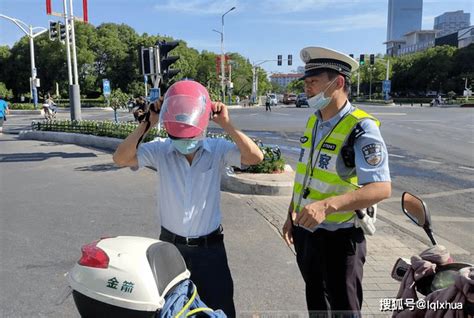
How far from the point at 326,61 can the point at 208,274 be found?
133 centimetres

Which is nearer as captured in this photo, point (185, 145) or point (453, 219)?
point (185, 145)

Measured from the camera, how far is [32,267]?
14.6 ft

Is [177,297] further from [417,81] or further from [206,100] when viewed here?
[417,81]

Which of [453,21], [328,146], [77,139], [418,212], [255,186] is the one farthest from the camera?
[453,21]

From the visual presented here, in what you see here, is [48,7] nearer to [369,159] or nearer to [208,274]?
[208,274]

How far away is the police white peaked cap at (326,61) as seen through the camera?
2426mm

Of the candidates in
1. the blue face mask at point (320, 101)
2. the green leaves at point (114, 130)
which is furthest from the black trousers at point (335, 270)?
the green leaves at point (114, 130)

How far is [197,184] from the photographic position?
2316 mm

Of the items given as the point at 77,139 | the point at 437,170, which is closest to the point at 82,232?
the point at 437,170

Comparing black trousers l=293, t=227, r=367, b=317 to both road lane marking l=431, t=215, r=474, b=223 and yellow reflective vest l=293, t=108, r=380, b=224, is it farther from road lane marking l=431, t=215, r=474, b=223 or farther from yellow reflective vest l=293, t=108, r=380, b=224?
road lane marking l=431, t=215, r=474, b=223

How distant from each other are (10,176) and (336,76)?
357 inches

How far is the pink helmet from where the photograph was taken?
80.4 inches

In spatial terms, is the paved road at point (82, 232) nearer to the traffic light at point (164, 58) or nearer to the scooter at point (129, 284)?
the scooter at point (129, 284)

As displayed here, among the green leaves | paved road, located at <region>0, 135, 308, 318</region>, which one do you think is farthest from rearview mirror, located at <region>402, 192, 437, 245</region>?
the green leaves
